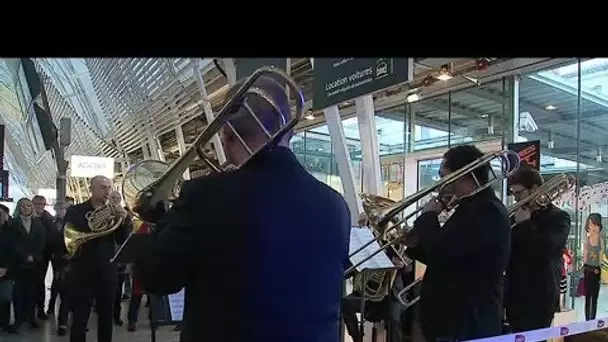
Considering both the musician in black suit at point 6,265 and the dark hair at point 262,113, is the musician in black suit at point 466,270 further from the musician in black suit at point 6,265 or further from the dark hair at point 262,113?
the musician in black suit at point 6,265

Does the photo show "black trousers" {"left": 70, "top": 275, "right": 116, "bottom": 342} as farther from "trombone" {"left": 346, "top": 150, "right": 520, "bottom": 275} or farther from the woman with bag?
the woman with bag

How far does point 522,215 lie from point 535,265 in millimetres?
339

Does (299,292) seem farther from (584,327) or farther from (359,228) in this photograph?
(584,327)

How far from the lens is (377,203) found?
4.14 meters

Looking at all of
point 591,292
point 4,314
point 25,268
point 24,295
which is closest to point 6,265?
point 25,268

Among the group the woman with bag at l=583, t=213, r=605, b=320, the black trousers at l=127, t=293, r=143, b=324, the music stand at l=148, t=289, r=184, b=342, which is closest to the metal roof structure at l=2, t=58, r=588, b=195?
the woman with bag at l=583, t=213, r=605, b=320

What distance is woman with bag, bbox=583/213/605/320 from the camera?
7340 millimetres

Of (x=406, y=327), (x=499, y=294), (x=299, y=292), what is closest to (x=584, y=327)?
(x=406, y=327)

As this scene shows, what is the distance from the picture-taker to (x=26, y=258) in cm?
707

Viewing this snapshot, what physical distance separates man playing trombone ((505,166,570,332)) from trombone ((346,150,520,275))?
0.34 m

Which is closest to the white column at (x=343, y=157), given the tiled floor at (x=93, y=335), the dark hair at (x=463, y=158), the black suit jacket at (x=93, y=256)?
the tiled floor at (x=93, y=335)

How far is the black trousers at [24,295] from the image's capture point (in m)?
7.09

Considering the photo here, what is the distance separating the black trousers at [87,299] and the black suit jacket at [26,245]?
209cm
